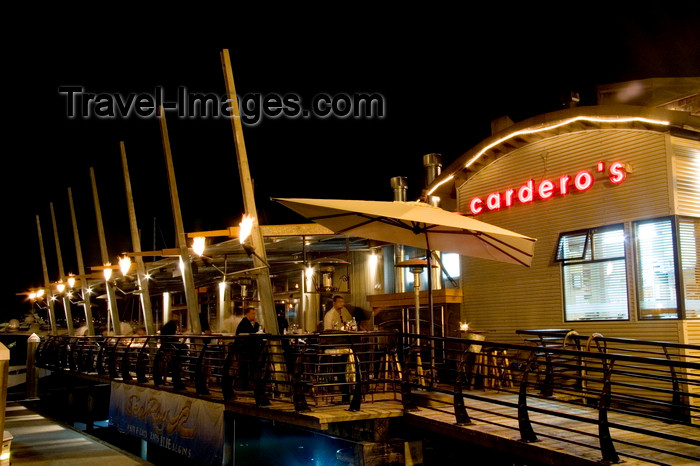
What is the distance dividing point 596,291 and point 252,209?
22.0ft

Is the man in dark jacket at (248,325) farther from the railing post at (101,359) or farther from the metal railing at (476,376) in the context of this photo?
the railing post at (101,359)

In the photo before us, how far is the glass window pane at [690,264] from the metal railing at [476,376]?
72 centimetres

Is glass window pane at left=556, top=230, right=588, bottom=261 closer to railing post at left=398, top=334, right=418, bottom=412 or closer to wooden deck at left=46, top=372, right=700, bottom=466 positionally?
wooden deck at left=46, top=372, right=700, bottom=466

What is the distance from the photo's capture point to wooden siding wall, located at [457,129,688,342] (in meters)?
11.0

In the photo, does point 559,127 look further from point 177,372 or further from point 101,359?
point 101,359

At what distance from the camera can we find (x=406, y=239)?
10.9 m

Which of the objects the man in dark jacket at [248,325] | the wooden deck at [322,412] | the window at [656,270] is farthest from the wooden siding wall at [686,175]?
the man in dark jacket at [248,325]

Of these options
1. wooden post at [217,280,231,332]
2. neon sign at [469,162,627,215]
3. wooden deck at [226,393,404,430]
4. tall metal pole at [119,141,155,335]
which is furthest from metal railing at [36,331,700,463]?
wooden post at [217,280,231,332]

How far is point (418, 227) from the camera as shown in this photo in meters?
10.3

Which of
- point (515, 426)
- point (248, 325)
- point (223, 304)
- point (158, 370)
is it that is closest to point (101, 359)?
point (223, 304)

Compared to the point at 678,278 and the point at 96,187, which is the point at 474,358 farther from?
the point at 96,187

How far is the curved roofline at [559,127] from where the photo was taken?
10641 mm

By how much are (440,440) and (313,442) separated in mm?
3000

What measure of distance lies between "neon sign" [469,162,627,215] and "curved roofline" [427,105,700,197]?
72 centimetres
